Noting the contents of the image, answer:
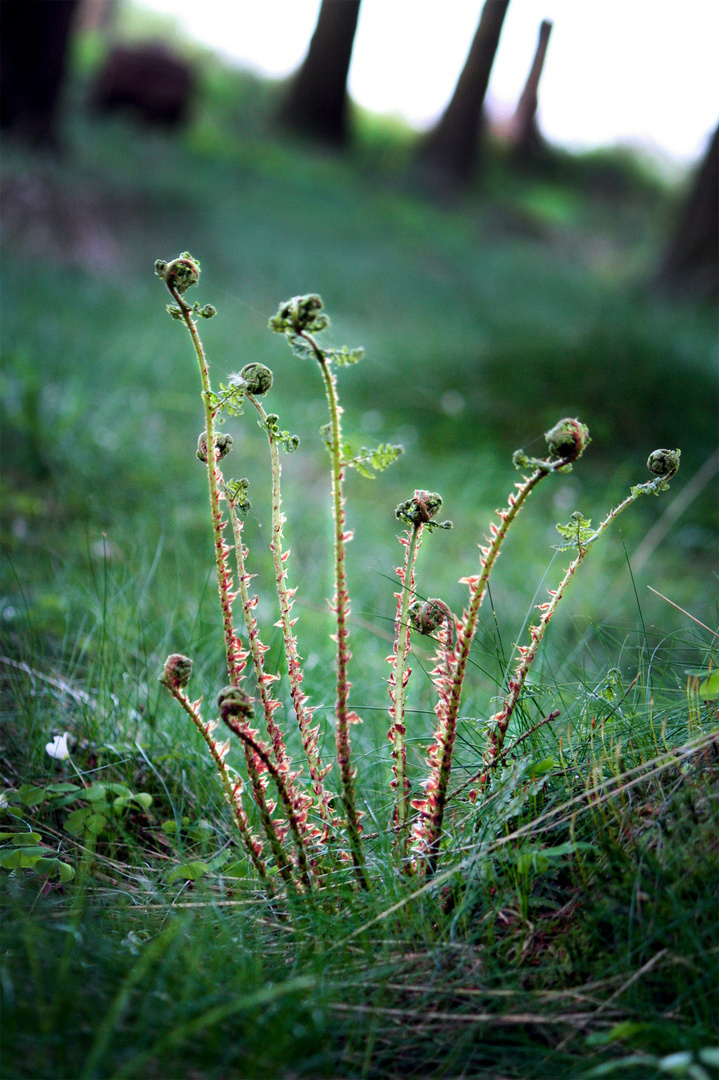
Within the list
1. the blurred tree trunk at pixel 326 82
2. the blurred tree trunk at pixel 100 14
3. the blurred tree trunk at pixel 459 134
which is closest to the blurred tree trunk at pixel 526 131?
the blurred tree trunk at pixel 459 134

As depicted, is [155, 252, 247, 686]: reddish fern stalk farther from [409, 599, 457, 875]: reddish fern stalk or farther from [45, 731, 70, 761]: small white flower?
[45, 731, 70, 761]: small white flower

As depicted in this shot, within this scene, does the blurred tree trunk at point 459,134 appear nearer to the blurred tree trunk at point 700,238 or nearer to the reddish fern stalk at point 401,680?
the blurred tree trunk at point 700,238

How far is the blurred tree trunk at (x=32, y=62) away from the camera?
A: 25.8 ft

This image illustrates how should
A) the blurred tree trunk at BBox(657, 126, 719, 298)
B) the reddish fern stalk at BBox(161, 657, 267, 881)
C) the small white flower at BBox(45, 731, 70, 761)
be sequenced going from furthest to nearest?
the blurred tree trunk at BBox(657, 126, 719, 298)
the small white flower at BBox(45, 731, 70, 761)
the reddish fern stalk at BBox(161, 657, 267, 881)

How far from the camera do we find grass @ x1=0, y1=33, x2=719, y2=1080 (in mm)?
993

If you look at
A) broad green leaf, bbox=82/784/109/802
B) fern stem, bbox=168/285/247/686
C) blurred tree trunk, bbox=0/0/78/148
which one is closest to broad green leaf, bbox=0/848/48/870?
broad green leaf, bbox=82/784/109/802

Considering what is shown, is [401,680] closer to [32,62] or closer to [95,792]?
[95,792]

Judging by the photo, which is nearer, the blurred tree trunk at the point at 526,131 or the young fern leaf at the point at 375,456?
the young fern leaf at the point at 375,456

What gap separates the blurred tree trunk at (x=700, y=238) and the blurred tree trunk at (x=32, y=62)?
6.91 metres

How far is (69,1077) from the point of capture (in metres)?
0.87

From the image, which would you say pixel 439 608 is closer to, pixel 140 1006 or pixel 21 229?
pixel 140 1006

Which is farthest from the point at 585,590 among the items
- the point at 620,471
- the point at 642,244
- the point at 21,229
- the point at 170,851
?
the point at 642,244

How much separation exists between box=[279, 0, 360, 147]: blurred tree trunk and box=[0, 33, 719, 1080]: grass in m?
8.63

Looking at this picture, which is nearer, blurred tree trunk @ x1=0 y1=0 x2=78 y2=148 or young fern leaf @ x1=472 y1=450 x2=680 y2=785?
young fern leaf @ x1=472 y1=450 x2=680 y2=785
